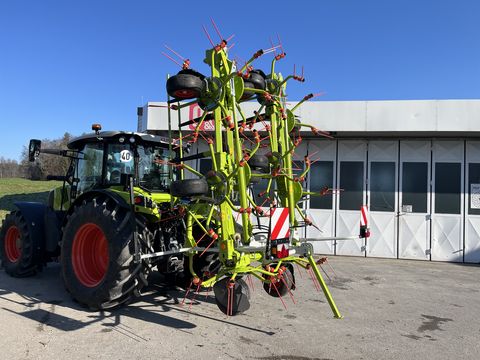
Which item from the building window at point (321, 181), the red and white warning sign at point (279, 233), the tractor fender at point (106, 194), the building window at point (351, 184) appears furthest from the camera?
the building window at point (321, 181)

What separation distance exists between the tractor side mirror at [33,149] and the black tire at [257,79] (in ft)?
11.2

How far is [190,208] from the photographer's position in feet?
15.3

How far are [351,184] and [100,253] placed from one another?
716 centimetres

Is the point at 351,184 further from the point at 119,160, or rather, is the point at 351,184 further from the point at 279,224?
the point at 279,224

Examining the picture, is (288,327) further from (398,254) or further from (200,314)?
(398,254)

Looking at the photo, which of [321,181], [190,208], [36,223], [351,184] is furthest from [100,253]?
[351,184]

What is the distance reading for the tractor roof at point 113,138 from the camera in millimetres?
5824

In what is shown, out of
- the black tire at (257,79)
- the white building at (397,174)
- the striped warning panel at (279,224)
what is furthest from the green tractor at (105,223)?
the white building at (397,174)

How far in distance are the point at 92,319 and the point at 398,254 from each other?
8.11 meters

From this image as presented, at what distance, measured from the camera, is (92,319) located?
4.56 metres

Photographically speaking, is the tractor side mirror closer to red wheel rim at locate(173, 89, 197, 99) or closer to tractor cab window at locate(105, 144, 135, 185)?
tractor cab window at locate(105, 144, 135, 185)

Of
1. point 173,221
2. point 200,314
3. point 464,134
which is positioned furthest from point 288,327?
point 464,134

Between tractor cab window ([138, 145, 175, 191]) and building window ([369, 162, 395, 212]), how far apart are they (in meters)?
6.17

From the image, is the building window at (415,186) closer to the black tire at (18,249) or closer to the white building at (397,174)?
the white building at (397,174)
